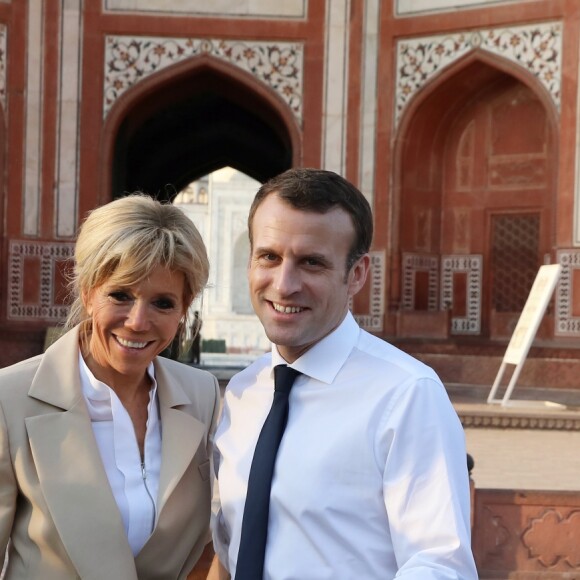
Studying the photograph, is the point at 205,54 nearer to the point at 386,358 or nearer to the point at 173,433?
the point at 173,433

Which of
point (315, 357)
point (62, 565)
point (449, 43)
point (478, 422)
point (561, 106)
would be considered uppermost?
point (449, 43)

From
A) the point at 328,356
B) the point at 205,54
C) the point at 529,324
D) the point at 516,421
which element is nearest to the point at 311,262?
the point at 328,356

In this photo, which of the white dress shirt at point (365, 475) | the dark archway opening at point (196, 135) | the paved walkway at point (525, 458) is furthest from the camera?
the dark archway opening at point (196, 135)

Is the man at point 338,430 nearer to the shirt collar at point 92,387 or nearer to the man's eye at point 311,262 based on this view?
the man's eye at point 311,262

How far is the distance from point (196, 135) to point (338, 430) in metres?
12.3

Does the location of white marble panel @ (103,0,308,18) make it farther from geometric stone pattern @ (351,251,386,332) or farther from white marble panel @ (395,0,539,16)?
geometric stone pattern @ (351,251,386,332)

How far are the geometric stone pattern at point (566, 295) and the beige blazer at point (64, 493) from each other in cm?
789

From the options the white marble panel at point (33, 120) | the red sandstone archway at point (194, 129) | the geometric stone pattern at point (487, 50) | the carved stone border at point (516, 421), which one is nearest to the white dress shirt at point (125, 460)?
the carved stone border at point (516, 421)

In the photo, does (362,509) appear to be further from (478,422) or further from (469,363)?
(469,363)

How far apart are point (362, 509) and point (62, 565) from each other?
1.64 feet

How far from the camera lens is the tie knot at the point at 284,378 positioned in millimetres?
1678

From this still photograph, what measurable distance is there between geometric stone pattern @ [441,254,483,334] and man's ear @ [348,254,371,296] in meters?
8.93

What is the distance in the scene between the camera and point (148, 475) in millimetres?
1823

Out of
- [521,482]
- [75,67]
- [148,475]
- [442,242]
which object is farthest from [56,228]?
[148,475]
